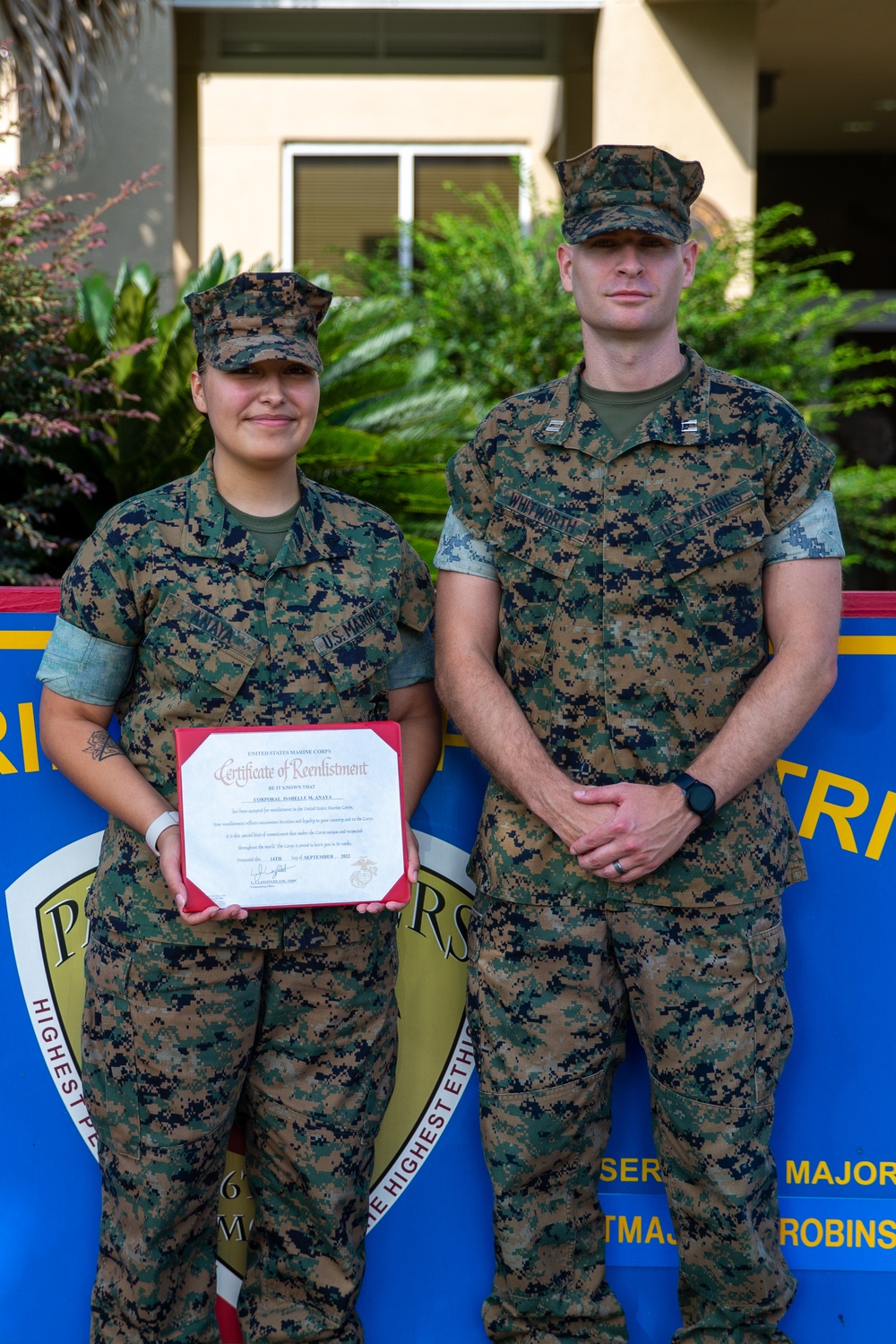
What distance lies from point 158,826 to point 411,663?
1.76 feet

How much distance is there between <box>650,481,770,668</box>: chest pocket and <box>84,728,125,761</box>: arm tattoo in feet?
3.13

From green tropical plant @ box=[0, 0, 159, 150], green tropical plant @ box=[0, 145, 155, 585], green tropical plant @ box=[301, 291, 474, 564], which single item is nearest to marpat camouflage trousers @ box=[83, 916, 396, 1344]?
green tropical plant @ box=[0, 145, 155, 585]

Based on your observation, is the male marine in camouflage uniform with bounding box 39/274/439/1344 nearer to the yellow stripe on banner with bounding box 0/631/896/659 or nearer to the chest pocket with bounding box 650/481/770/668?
the yellow stripe on banner with bounding box 0/631/896/659

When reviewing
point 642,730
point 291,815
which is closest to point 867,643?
point 642,730

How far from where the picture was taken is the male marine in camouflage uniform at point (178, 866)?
6.70 ft

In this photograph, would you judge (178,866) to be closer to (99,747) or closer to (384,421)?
(99,747)

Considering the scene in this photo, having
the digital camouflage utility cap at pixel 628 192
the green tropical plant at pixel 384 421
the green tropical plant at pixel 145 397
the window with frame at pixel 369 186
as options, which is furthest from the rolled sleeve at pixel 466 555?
the window with frame at pixel 369 186

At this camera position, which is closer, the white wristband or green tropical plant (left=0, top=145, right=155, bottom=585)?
the white wristband

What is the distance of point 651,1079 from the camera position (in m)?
2.18

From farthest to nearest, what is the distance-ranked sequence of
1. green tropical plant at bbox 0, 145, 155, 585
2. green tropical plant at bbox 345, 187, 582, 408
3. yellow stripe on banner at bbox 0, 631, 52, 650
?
green tropical plant at bbox 345, 187, 582, 408, green tropical plant at bbox 0, 145, 155, 585, yellow stripe on banner at bbox 0, 631, 52, 650

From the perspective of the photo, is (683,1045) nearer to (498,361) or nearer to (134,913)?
(134,913)

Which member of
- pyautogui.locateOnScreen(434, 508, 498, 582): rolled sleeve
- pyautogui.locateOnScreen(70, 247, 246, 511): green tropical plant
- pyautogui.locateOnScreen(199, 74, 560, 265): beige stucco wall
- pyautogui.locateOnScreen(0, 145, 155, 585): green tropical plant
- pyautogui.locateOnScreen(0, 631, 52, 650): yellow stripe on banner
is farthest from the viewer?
pyautogui.locateOnScreen(199, 74, 560, 265): beige stucco wall

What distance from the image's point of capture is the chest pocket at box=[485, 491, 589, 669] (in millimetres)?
2139

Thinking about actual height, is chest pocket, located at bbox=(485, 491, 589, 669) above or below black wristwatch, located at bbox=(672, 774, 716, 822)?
above
